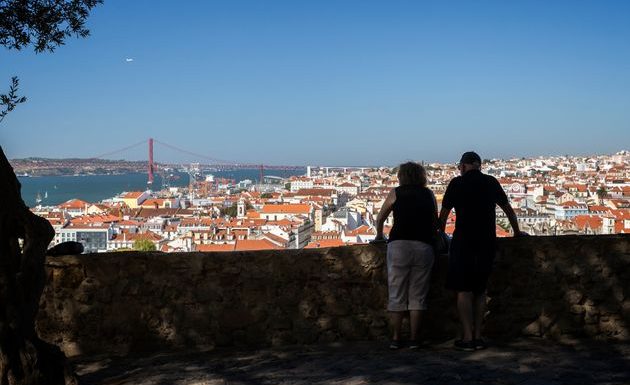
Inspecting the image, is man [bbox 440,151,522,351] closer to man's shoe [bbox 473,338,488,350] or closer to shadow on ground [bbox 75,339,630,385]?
man's shoe [bbox 473,338,488,350]

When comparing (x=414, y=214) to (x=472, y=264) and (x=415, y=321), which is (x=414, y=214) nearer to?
(x=472, y=264)

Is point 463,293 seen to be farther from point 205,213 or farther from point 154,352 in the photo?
point 205,213

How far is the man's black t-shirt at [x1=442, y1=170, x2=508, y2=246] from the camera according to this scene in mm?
3701

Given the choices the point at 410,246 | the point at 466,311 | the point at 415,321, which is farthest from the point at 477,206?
the point at 415,321

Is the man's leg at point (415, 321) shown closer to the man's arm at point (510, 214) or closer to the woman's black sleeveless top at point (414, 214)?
the woman's black sleeveless top at point (414, 214)

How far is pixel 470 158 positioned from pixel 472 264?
0.56 metres

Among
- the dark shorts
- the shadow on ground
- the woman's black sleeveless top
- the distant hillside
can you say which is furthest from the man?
the distant hillside

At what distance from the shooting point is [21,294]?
10.4 feet

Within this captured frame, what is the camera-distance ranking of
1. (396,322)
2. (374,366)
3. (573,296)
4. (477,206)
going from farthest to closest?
(573,296), (396,322), (477,206), (374,366)

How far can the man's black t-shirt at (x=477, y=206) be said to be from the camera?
3701mm

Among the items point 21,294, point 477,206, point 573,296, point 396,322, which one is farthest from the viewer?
point 573,296

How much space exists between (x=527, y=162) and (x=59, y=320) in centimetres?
16338

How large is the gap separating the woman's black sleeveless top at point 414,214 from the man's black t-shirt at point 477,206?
0.15m

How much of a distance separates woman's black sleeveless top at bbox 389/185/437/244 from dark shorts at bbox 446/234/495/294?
18cm
